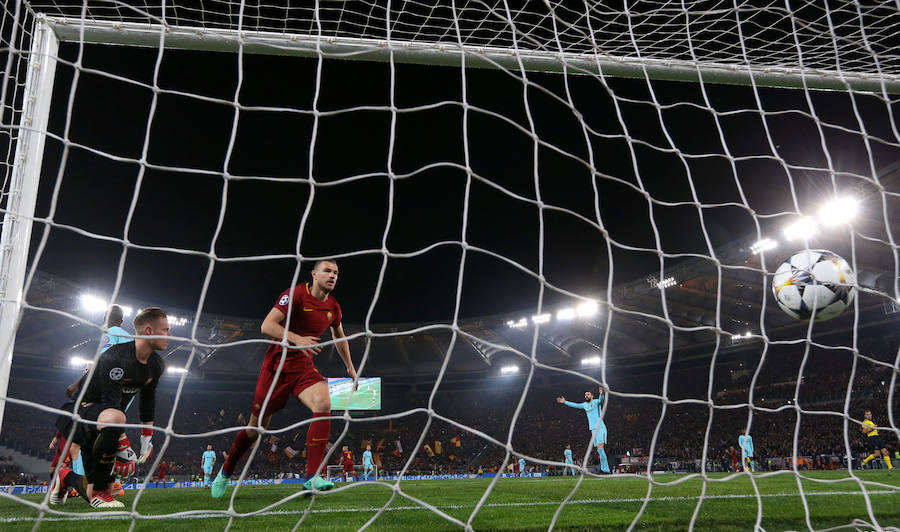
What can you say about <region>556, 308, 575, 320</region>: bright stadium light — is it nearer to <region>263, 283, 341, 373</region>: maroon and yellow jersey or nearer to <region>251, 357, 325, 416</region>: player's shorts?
<region>263, 283, 341, 373</region>: maroon and yellow jersey

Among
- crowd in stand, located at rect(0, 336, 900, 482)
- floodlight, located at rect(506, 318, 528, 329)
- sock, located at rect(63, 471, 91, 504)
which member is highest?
floodlight, located at rect(506, 318, 528, 329)

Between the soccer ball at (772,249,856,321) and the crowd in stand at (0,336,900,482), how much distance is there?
15.6 meters

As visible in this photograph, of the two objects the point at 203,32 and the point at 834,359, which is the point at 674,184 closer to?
Answer: the point at 834,359

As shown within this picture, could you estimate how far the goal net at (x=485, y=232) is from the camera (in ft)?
9.29

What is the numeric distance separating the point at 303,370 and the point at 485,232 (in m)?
17.6

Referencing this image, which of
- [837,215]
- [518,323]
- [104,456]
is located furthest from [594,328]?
[104,456]

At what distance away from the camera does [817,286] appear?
4.01 m

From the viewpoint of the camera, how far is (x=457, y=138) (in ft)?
50.1

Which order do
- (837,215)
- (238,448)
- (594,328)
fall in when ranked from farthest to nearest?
(594,328), (238,448), (837,215)

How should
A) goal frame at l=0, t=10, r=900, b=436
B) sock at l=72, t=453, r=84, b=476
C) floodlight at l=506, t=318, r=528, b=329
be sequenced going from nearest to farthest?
goal frame at l=0, t=10, r=900, b=436, sock at l=72, t=453, r=84, b=476, floodlight at l=506, t=318, r=528, b=329

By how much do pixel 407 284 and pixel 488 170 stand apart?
870 centimetres

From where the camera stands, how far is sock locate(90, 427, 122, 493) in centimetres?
357

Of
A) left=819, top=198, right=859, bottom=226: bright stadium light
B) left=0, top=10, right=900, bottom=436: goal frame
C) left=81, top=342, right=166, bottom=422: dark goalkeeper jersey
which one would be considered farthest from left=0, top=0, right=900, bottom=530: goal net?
left=81, top=342, right=166, bottom=422: dark goalkeeper jersey

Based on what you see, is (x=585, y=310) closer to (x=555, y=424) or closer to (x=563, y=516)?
(x=555, y=424)
